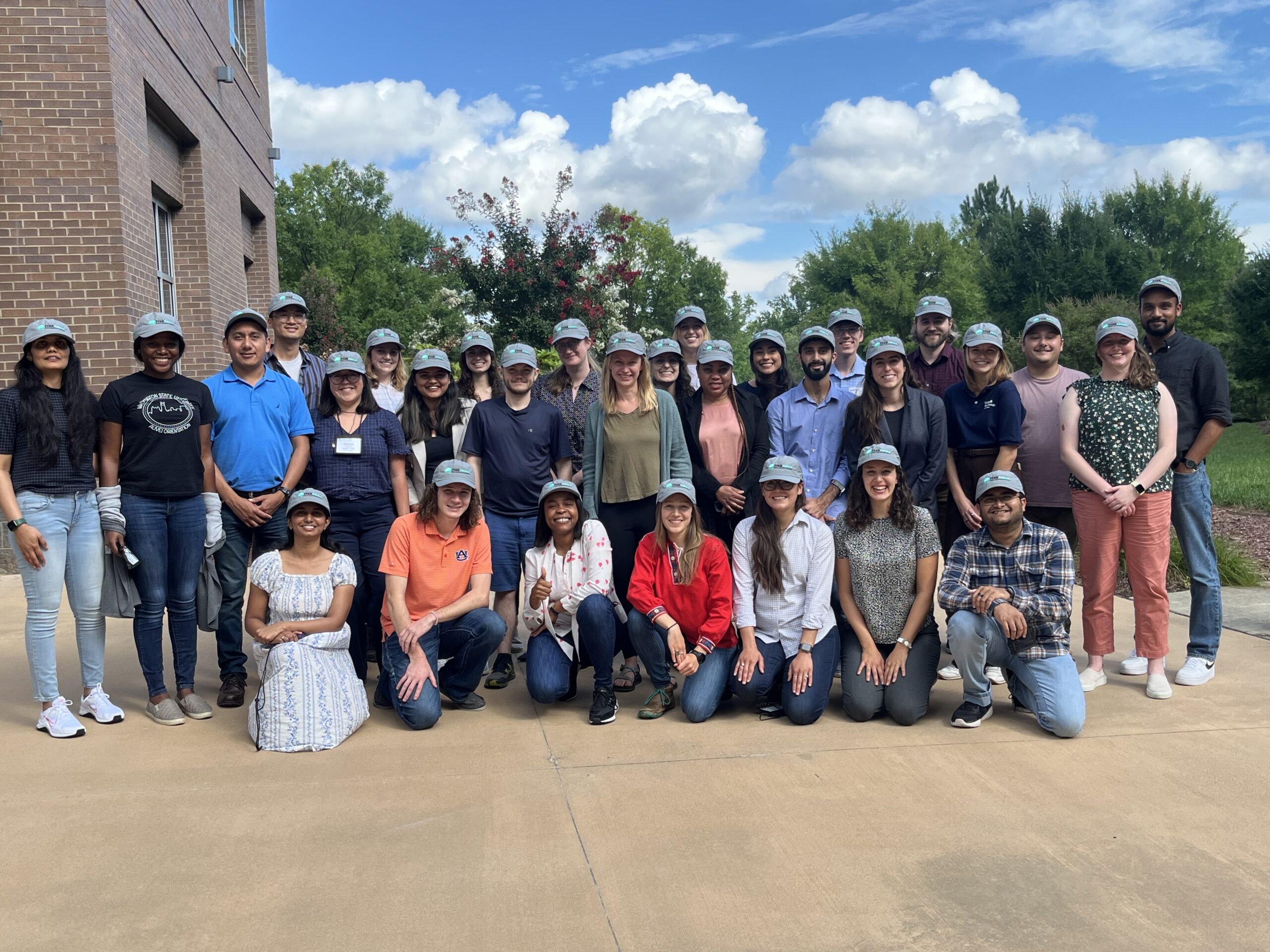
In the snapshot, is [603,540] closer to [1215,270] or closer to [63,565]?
[63,565]

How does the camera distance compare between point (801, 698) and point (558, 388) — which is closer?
point (801, 698)

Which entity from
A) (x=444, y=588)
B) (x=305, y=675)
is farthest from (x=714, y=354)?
(x=305, y=675)

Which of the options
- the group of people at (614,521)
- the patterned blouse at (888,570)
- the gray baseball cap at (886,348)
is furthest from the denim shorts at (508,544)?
the gray baseball cap at (886,348)

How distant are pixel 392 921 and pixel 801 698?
92.9 inches

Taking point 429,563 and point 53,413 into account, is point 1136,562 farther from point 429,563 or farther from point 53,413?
point 53,413

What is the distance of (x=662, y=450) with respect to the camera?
5.48m

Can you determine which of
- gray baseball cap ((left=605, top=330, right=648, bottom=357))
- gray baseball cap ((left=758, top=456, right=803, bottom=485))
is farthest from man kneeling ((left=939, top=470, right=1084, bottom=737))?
gray baseball cap ((left=605, top=330, right=648, bottom=357))

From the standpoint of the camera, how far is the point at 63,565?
470 centimetres

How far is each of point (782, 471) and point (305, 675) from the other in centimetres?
240

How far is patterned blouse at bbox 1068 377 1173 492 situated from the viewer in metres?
5.15

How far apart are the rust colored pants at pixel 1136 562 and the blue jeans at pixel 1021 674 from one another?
69 cm

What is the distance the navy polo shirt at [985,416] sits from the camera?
547 centimetres

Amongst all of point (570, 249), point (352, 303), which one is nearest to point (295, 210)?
point (352, 303)

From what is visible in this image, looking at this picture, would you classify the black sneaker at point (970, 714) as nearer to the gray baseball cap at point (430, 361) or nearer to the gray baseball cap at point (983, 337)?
the gray baseball cap at point (983, 337)
